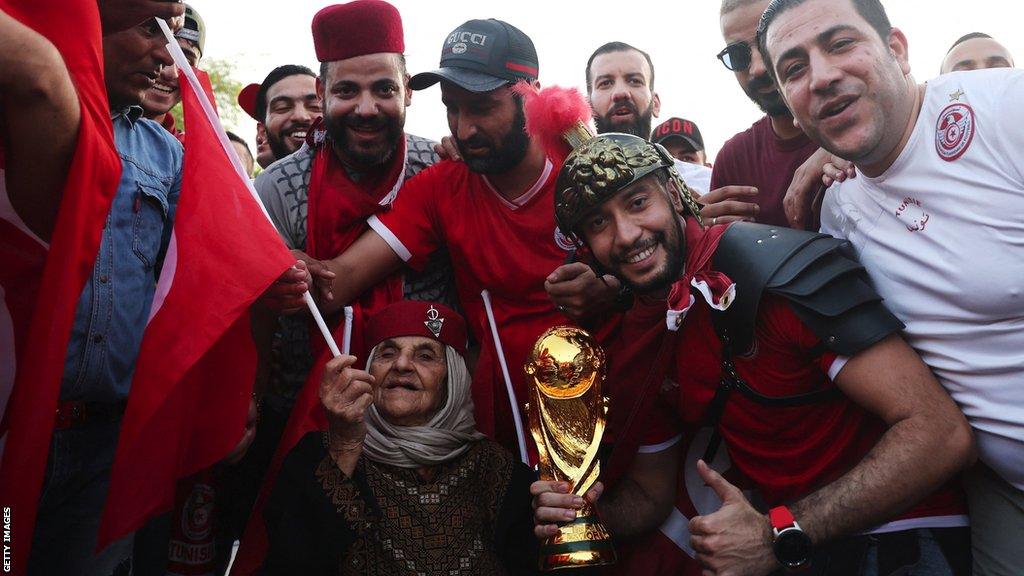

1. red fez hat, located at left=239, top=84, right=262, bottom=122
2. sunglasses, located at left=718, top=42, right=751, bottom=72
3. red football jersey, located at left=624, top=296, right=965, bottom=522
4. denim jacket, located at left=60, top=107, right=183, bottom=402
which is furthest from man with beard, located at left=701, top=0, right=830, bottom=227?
red fez hat, located at left=239, top=84, right=262, bottom=122

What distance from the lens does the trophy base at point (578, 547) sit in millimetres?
2854

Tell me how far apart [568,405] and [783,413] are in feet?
2.59

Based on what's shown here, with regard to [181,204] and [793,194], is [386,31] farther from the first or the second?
[793,194]

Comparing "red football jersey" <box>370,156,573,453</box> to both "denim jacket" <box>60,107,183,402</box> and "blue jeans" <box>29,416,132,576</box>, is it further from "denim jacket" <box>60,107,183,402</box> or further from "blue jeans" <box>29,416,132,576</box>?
"blue jeans" <box>29,416,132,576</box>

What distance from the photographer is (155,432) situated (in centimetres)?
261

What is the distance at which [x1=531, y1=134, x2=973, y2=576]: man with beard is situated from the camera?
2.50 m

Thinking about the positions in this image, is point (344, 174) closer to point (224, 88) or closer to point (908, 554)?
point (908, 554)

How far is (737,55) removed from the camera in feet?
12.9

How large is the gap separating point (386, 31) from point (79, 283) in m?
2.51

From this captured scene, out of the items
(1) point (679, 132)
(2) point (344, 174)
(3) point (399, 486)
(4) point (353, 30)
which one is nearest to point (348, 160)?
(2) point (344, 174)

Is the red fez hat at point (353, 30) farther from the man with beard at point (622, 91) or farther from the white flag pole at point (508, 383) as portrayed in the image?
the man with beard at point (622, 91)

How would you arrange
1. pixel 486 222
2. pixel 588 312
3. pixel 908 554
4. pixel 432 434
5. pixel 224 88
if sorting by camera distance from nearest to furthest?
1. pixel 908 554
2. pixel 432 434
3. pixel 588 312
4. pixel 486 222
5. pixel 224 88

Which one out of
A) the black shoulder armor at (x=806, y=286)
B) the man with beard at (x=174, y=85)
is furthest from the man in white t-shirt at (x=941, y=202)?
the man with beard at (x=174, y=85)

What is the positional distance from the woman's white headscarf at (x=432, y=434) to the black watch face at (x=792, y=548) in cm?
131
